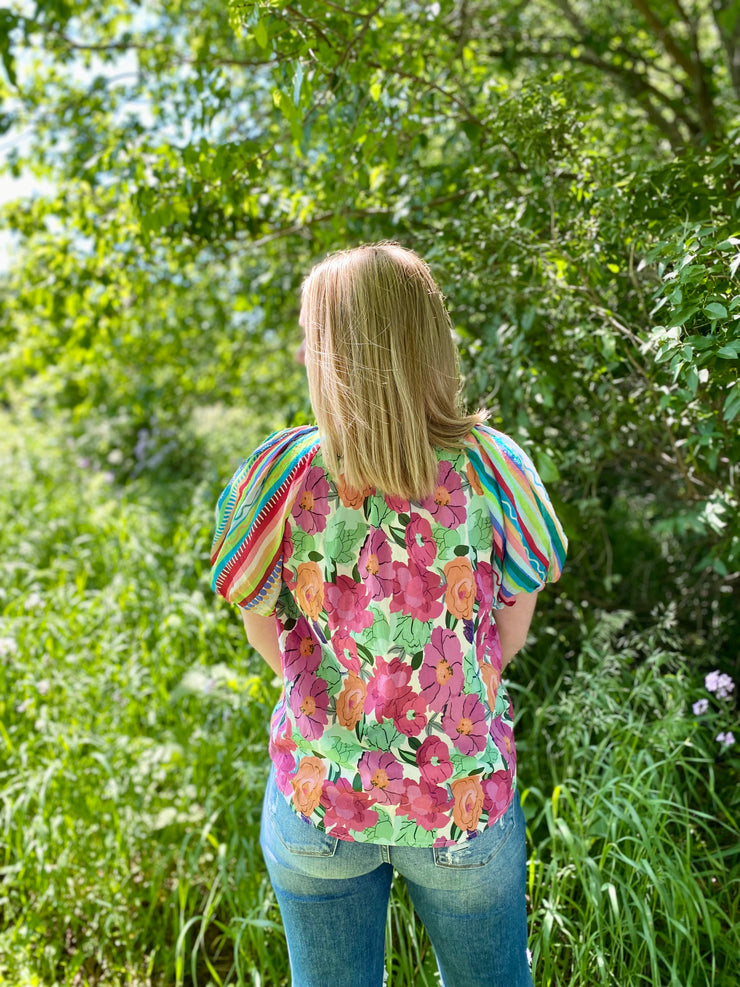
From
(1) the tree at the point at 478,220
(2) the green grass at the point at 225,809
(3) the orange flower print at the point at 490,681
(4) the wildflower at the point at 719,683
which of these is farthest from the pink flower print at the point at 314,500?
(4) the wildflower at the point at 719,683

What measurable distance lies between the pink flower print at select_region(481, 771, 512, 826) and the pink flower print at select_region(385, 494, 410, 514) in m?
0.41

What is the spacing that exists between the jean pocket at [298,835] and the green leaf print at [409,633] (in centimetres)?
30

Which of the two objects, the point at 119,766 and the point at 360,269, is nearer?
the point at 360,269

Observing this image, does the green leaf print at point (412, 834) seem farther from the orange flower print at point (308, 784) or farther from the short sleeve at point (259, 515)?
the short sleeve at point (259, 515)

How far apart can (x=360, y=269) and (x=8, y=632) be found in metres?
2.62

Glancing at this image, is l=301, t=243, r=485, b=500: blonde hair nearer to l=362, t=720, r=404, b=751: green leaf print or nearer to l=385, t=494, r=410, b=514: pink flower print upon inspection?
l=385, t=494, r=410, b=514: pink flower print

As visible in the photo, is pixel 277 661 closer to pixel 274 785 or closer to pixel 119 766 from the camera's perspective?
pixel 274 785

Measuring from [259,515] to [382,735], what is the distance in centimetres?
36

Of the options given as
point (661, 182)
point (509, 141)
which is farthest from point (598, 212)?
point (509, 141)

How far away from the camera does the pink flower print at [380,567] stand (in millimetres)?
1118

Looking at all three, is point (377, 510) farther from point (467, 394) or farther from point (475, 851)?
point (467, 394)

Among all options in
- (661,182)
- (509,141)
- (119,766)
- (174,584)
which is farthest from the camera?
(174,584)

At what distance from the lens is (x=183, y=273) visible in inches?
139

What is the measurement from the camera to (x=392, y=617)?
3.66ft
